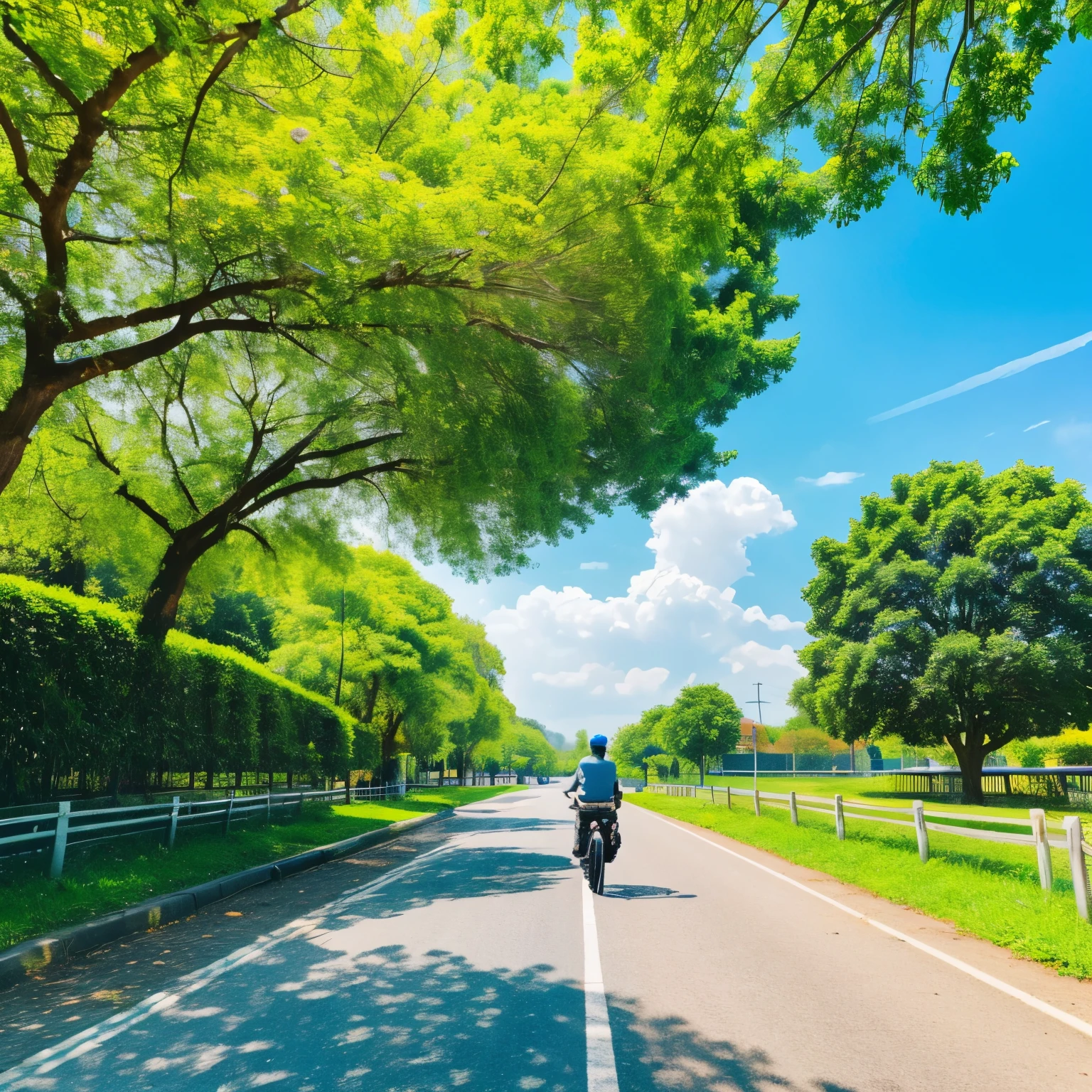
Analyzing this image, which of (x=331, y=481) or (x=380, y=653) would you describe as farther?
(x=380, y=653)

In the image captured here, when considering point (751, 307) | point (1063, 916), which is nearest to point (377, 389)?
point (751, 307)

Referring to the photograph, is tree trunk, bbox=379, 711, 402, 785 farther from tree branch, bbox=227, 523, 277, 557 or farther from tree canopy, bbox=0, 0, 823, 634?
tree canopy, bbox=0, 0, 823, 634

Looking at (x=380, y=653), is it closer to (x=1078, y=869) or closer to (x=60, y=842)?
(x=60, y=842)

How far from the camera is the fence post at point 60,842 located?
880 cm

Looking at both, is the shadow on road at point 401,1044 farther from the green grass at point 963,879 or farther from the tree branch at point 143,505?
the tree branch at point 143,505

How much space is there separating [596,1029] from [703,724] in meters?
78.7

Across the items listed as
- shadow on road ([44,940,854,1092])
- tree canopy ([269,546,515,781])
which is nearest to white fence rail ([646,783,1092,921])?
shadow on road ([44,940,854,1092])

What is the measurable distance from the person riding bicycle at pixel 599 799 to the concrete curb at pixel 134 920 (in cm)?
450

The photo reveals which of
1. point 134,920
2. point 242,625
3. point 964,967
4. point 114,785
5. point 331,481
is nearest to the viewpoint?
point 964,967

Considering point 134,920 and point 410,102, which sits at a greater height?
point 410,102

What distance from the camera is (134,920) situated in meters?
7.97

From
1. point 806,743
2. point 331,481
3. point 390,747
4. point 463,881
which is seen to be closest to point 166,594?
point 331,481

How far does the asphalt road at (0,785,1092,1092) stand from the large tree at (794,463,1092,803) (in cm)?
2698

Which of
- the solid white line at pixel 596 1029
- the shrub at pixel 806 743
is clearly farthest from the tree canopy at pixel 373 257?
the shrub at pixel 806 743
